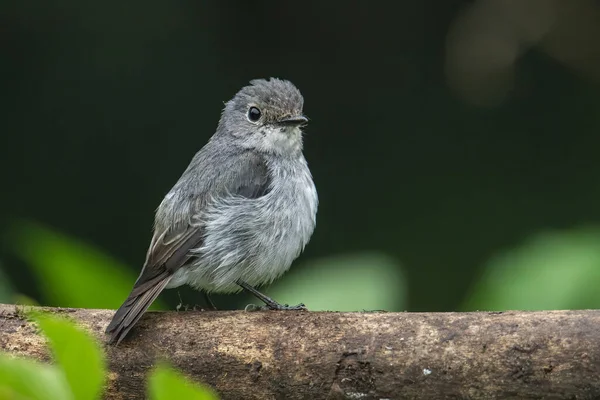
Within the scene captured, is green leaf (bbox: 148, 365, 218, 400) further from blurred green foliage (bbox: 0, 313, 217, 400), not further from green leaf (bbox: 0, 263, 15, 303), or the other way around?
green leaf (bbox: 0, 263, 15, 303)

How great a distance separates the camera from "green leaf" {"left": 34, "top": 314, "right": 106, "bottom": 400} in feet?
2.97

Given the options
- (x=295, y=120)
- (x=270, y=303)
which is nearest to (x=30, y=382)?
(x=270, y=303)

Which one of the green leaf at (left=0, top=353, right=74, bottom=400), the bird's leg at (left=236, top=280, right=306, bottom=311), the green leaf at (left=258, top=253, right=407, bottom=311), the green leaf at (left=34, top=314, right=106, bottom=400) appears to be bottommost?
the bird's leg at (left=236, top=280, right=306, bottom=311)

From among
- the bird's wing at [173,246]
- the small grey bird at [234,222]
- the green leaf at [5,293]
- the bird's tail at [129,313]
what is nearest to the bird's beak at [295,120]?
the small grey bird at [234,222]

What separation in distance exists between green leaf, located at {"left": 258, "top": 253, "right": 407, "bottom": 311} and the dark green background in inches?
88.2

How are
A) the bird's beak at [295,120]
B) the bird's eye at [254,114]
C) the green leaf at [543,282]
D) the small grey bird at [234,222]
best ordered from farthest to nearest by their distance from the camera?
the bird's eye at [254,114], the bird's beak at [295,120], the small grey bird at [234,222], the green leaf at [543,282]

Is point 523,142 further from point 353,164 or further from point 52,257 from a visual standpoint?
point 52,257

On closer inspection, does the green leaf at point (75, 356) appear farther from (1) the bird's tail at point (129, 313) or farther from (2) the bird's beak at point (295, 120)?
(2) the bird's beak at point (295, 120)

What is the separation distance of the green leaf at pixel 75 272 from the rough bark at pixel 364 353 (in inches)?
12.0

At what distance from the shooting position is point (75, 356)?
0.92m

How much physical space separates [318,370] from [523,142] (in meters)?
4.05

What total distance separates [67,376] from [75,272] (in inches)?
84.2

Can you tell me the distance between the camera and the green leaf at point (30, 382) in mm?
896

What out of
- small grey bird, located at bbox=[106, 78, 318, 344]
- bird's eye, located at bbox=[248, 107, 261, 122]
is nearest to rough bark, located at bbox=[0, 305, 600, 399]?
small grey bird, located at bbox=[106, 78, 318, 344]
